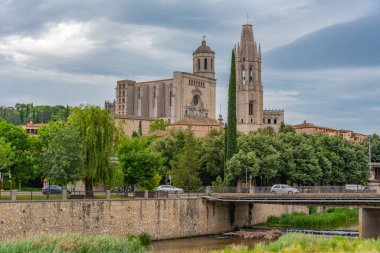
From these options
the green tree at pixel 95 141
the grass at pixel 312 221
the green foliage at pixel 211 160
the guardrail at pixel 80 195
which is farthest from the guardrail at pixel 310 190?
the green foliage at pixel 211 160

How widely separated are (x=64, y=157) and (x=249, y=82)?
429 ft

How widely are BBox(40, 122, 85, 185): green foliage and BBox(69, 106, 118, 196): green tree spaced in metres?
1.36

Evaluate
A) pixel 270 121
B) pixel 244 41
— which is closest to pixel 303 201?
pixel 244 41

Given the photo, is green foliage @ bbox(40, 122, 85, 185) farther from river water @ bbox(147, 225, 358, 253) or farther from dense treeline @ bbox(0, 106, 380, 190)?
river water @ bbox(147, 225, 358, 253)

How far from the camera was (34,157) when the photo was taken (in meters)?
56.3

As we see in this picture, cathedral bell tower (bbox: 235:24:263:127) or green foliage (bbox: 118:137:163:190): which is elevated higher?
cathedral bell tower (bbox: 235:24:263:127)

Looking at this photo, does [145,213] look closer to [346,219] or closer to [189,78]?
[346,219]

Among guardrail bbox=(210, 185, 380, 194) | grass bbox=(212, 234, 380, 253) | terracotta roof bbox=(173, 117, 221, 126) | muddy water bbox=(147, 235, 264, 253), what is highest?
terracotta roof bbox=(173, 117, 221, 126)

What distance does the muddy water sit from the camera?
161 feet

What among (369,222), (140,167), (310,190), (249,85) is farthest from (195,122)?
(369,222)

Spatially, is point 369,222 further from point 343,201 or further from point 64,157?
point 64,157

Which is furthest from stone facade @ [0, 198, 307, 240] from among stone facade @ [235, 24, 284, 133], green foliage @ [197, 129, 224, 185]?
stone facade @ [235, 24, 284, 133]

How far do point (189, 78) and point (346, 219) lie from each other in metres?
128

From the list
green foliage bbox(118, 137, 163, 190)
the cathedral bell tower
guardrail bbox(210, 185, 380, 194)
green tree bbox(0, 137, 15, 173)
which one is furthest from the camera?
the cathedral bell tower
